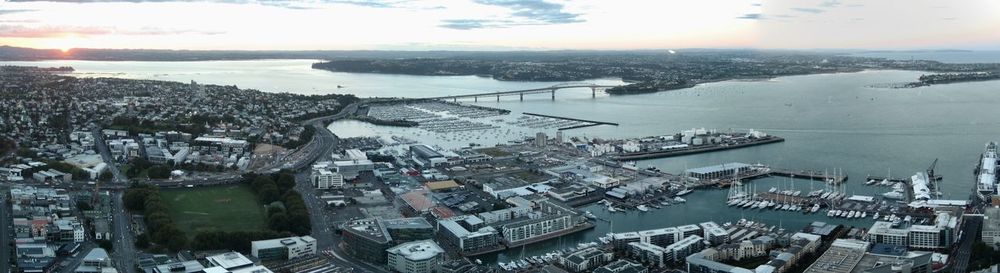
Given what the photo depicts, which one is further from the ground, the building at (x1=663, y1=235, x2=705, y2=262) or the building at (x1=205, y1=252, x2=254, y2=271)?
the building at (x1=205, y1=252, x2=254, y2=271)

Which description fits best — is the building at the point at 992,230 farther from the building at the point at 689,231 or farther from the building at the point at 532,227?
the building at the point at 532,227

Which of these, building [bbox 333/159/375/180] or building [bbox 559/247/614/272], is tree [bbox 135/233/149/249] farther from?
building [bbox 559/247/614/272]

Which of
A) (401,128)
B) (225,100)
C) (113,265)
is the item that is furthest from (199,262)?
(225,100)

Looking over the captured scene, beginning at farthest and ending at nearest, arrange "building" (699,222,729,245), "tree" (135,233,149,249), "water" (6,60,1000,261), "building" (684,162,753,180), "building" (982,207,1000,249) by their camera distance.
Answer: "building" (684,162,753,180) < "water" (6,60,1000,261) < "building" (699,222,729,245) < "tree" (135,233,149,249) < "building" (982,207,1000,249)

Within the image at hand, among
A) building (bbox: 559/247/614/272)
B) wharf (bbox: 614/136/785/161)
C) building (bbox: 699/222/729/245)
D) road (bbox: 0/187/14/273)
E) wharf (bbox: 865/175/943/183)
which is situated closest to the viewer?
road (bbox: 0/187/14/273)

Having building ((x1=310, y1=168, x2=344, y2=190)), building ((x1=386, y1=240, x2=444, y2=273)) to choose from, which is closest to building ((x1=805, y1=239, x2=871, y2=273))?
building ((x1=386, y1=240, x2=444, y2=273))

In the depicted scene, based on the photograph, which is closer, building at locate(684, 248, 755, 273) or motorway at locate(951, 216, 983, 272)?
building at locate(684, 248, 755, 273)

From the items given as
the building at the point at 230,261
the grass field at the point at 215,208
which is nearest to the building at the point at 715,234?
the building at the point at 230,261
